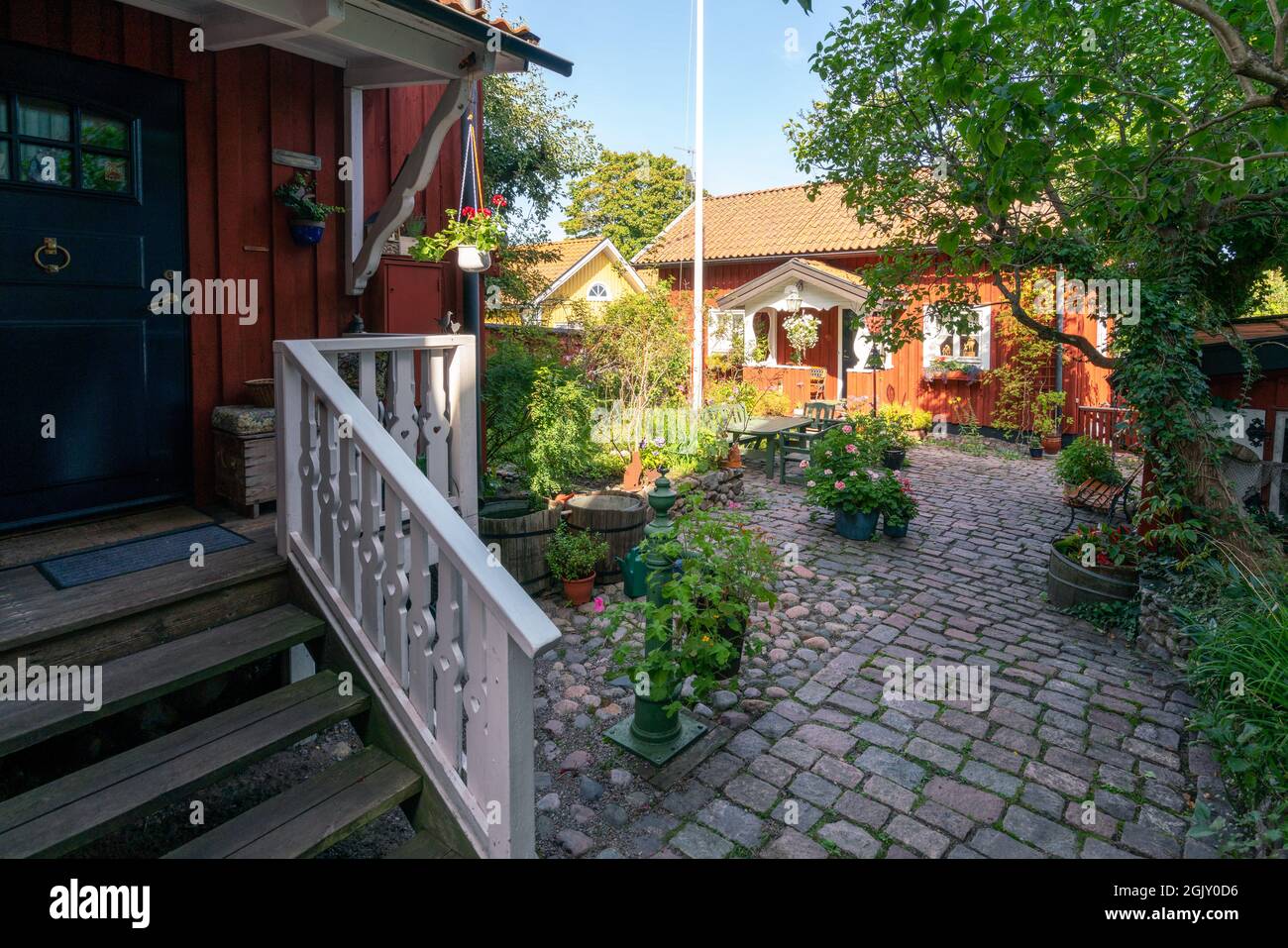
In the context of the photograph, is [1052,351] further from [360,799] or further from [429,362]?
[360,799]

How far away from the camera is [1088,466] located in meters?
8.91

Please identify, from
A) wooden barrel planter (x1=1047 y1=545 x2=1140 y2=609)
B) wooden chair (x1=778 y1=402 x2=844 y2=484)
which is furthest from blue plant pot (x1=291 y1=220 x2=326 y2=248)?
wooden chair (x1=778 y1=402 x2=844 y2=484)

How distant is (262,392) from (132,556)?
4.29 feet

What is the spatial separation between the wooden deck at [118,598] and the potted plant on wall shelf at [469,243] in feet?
8.03

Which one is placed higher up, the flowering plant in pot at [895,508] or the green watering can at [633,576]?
the flowering plant in pot at [895,508]

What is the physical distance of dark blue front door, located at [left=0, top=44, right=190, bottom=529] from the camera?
144 inches

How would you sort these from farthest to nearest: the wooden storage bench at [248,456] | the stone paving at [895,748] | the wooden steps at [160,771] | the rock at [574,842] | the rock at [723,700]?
the rock at [723,700] → the wooden storage bench at [248,456] → the stone paving at [895,748] → the rock at [574,842] → the wooden steps at [160,771]

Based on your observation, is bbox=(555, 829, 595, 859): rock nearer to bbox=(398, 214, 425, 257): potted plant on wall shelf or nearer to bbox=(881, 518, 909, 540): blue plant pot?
bbox=(398, 214, 425, 257): potted plant on wall shelf

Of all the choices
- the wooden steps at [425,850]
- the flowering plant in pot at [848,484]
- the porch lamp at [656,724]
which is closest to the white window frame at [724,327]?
the flowering plant in pot at [848,484]

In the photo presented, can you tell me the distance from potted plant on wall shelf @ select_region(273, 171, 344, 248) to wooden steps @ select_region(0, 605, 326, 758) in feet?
8.64

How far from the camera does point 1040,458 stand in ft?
41.0

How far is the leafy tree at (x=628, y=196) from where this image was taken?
4072 centimetres

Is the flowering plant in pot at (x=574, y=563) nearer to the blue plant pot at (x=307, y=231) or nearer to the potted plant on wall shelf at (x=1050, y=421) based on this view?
the blue plant pot at (x=307, y=231)

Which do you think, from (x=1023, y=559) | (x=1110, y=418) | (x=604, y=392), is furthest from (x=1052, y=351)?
(x=604, y=392)
